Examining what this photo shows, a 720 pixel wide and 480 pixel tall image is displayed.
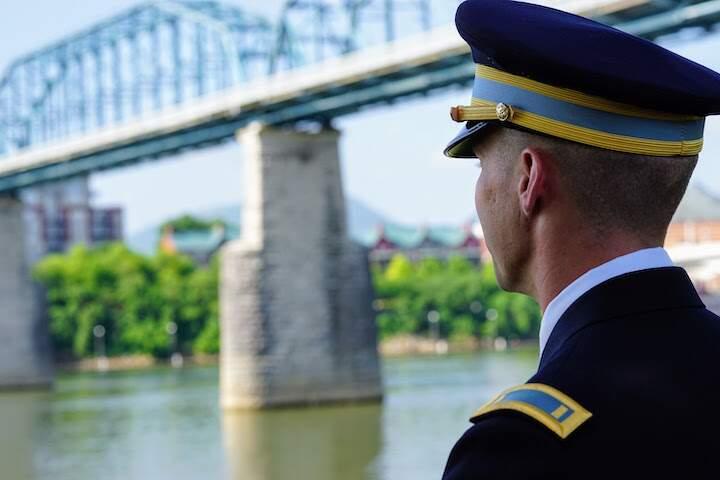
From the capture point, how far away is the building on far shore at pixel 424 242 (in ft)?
387

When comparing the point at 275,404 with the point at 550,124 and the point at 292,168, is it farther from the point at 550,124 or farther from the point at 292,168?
the point at 550,124

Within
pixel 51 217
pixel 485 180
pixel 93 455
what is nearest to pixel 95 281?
pixel 93 455

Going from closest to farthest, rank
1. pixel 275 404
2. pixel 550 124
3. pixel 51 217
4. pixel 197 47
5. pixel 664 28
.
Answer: pixel 550 124 < pixel 664 28 < pixel 275 404 < pixel 197 47 < pixel 51 217

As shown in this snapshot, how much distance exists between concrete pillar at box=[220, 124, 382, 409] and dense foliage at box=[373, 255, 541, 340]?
4241 cm

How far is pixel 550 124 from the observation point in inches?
70.0

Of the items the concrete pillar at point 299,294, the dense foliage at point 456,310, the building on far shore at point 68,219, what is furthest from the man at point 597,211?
the building on far shore at point 68,219

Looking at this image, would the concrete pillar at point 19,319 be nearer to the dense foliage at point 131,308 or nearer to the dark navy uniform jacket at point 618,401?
the dense foliage at point 131,308

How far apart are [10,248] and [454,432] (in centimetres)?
2525

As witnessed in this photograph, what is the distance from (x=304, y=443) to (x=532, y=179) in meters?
25.2

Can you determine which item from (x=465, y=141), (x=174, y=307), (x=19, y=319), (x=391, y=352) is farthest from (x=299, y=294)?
(x=391, y=352)

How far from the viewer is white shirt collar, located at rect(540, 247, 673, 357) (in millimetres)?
1760

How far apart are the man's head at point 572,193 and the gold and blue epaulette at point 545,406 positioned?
227mm

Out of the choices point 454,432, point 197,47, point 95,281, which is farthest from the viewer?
point 95,281

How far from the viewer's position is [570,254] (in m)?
1.79
